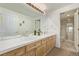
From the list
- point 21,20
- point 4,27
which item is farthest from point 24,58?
point 21,20

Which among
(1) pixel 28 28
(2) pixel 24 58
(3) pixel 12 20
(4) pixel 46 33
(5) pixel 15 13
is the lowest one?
(2) pixel 24 58

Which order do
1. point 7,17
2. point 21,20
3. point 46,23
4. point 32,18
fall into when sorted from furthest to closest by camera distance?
point 46,23
point 32,18
point 21,20
point 7,17

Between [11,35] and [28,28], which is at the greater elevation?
[28,28]

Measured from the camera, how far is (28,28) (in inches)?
70.7

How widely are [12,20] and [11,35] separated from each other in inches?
10.8

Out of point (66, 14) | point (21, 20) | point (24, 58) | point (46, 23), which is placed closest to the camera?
point (24, 58)

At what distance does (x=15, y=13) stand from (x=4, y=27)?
13.1 inches

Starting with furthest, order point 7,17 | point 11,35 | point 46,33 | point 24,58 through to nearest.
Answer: point 46,33
point 11,35
point 7,17
point 24,58

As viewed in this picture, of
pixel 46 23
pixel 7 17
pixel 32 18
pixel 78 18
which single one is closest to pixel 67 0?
pixel 78 18

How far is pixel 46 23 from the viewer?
2.25 m

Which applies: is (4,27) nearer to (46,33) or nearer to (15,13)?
(15,13)

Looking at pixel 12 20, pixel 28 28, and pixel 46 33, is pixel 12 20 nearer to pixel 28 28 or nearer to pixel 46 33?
pixel 28 28

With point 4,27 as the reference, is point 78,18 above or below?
above

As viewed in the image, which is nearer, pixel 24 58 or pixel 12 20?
pixel 24 58
